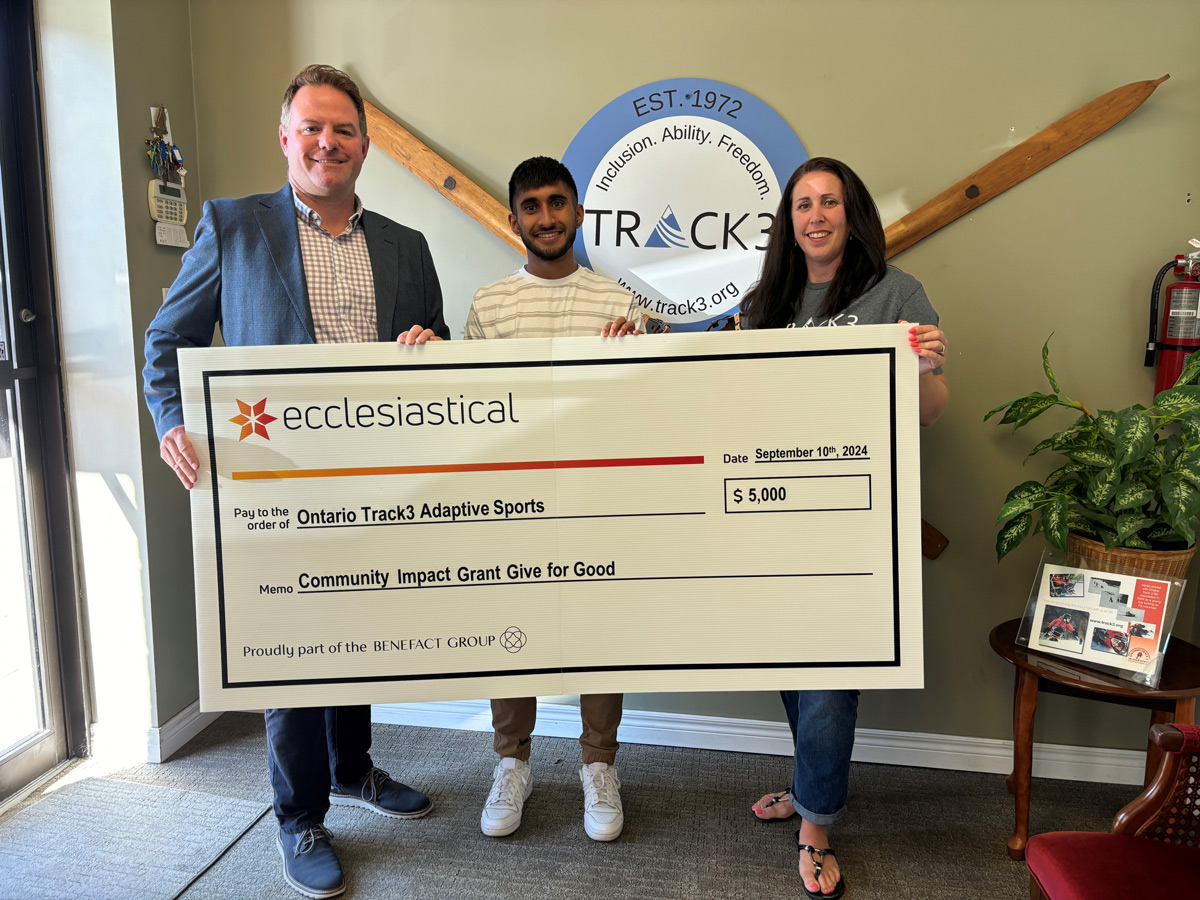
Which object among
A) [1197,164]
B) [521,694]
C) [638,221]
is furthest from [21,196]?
[1197,164]

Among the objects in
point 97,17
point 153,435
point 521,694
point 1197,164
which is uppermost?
point 97,17

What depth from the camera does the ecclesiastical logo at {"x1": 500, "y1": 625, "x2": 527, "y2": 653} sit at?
1475 mm

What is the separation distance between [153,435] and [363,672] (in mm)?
1291

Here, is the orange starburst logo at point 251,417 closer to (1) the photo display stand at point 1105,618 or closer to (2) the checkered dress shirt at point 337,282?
(2) the checkered dress shirt at point 337,282

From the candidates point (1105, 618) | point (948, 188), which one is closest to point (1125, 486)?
point (1105, 618)

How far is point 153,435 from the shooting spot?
89.3 inches

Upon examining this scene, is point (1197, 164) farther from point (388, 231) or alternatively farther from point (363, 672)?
point (363, 672)

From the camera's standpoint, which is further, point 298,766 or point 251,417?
point 298,766

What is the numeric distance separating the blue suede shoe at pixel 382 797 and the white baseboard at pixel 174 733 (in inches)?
24.9

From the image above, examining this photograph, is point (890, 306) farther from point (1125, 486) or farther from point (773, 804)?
point (773, 804)

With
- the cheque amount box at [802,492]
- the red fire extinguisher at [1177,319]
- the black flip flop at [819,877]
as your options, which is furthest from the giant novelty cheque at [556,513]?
the red fire extinguisher at [1177,319]

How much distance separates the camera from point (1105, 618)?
1.74m

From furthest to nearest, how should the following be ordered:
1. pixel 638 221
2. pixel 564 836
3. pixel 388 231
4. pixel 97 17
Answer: pixel 638 221 → pixel 97 17 → pixel 564 836 → pixel 388 231

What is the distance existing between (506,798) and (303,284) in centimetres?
138
